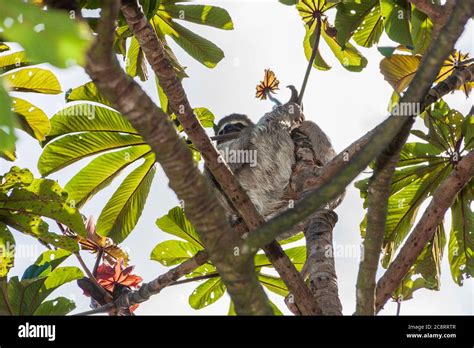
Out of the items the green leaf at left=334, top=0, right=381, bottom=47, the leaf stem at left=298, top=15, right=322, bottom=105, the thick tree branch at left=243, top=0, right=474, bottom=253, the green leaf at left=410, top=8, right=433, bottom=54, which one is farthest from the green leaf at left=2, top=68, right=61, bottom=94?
the thick tree branch at left=243, top=0, right=474, bottom=253

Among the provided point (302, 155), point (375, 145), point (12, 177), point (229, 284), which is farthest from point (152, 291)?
point (375, 145)

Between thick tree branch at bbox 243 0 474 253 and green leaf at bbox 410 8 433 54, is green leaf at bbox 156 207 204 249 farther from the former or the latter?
thick tree branch at bbox 243 0 474 253

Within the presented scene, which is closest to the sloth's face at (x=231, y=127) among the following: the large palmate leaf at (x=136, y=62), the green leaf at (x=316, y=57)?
the green leaf at (x=316, y=57)

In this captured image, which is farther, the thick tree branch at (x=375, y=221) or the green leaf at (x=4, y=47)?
the green leaf at (x=4, y=47)

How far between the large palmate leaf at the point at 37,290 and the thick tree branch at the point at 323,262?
1.58 meters

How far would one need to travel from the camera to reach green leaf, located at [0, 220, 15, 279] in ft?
11.6

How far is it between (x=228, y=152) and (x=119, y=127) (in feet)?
4.14

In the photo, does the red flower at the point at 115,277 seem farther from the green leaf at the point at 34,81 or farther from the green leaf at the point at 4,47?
the green leaf at the point at 4,47

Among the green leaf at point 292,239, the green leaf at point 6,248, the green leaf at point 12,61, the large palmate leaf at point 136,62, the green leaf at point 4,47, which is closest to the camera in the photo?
the green leaf at point 6,248

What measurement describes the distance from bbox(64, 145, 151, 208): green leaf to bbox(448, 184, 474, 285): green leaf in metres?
2.37

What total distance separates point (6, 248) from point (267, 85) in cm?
270

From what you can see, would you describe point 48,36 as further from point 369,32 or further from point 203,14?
point 369,32

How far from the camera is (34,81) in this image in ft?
13.0

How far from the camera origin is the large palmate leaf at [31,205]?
3.57 m
